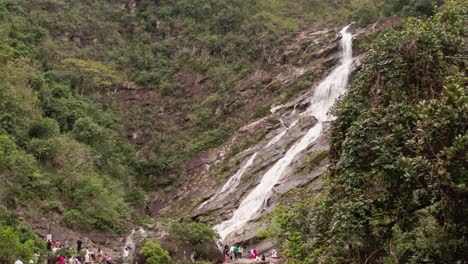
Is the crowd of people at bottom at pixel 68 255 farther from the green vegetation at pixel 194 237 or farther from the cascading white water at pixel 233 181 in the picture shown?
the cascading white water at pixel 233 181

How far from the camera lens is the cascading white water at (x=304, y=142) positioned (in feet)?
104

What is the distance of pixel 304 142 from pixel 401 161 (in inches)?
1066

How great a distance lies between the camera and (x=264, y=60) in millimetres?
52594

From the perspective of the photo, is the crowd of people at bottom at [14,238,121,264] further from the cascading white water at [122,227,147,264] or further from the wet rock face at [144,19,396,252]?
the wet rock face at [144,19,396,252]

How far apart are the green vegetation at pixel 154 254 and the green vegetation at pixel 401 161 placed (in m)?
11.6

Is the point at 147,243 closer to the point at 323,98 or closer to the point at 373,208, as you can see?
the point at 373,208

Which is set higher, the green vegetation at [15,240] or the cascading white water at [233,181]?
the green vegetation at [15,240]

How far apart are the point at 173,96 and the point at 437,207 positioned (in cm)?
4461

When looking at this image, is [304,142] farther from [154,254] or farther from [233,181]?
[154,254]

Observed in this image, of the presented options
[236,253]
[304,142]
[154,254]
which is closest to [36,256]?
[154,254]

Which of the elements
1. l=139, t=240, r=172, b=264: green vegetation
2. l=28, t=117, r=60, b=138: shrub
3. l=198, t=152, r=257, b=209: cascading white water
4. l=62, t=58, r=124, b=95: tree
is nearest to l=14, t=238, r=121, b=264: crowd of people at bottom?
l=139, t=240, r=172, b=264: green vegetation

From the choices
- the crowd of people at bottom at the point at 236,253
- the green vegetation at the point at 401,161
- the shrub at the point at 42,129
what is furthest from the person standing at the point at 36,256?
the shrub at the point at 42,129

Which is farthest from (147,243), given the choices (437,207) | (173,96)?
(173,96)

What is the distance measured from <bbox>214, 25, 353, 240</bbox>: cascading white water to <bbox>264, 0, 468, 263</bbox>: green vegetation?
14.0 meters
